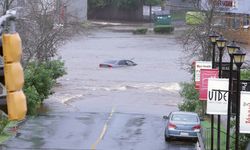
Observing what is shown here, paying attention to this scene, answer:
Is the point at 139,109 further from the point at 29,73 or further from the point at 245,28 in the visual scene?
the point at 245,28

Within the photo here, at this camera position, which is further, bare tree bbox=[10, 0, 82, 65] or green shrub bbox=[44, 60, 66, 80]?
green shrub bbox=[44, 60, 66, 80]

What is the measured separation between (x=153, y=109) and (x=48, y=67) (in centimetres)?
695

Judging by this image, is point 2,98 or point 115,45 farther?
point 115,45

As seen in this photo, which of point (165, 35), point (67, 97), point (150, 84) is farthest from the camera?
point (165, 35)

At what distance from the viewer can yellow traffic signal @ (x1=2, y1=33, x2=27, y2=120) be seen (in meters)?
4.67

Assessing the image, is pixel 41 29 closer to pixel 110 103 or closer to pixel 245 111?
pixel 110 103

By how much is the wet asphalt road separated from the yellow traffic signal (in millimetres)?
21266

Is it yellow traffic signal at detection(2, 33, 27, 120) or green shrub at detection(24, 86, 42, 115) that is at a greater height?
yellow traffic signal at detection(2, 33, 27, 120)

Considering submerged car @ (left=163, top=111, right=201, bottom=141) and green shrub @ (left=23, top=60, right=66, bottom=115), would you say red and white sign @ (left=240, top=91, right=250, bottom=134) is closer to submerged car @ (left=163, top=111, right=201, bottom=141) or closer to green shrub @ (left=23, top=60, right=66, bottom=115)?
submerged car @ (left=163, top=111, right=201, bottom=141)

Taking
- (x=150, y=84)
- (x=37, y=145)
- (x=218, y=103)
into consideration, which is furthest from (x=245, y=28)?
(x=218, y=103)

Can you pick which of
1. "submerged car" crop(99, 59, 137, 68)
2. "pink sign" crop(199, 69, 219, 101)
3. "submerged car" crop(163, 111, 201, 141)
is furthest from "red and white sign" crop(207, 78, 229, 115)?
"submerged car" crop(99, 59, 137, 68)

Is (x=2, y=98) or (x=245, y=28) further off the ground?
(x=2, y=98)

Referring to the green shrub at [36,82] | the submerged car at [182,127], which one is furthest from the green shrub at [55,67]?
the submerged car at [182,127]

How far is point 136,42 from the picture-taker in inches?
3332
